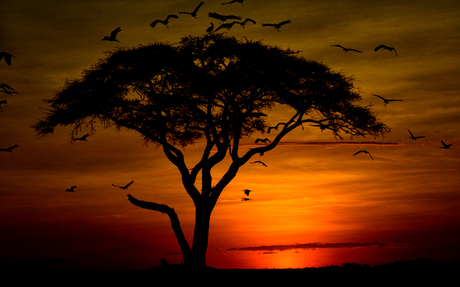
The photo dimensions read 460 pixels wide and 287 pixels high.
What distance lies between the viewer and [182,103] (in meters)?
25.8

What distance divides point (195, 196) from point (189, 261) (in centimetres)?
274

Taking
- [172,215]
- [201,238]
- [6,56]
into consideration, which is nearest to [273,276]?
[201,238]

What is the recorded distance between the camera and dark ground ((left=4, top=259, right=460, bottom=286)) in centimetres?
2027

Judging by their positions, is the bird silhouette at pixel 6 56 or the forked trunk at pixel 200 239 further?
the forked trunk at pixel 200 239

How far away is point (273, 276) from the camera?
Result: 22109 millimetres

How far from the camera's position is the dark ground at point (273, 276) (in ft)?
66.5

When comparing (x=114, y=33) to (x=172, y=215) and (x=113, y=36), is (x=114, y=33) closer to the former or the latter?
(x=113, y=36)

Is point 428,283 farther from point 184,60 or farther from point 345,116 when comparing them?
point 184,60

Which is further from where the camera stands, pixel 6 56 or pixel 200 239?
pixel 200 239

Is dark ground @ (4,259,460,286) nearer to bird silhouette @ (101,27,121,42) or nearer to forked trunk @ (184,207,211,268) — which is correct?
forked trunk @ (184,207,211,268)

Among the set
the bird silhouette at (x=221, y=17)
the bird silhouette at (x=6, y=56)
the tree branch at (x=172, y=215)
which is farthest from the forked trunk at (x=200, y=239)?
the bird silhouette at (x=6, y=56)

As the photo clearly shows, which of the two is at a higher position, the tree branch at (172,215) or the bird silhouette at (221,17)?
the bird silhouette at (221,17)

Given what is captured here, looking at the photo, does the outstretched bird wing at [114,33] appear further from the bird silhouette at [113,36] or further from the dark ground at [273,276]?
the dark ground at [273,276]

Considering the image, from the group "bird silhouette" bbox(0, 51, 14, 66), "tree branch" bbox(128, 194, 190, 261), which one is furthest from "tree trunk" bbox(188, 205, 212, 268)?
"bird silhouette" bbox(0, 51, 14, 66)
